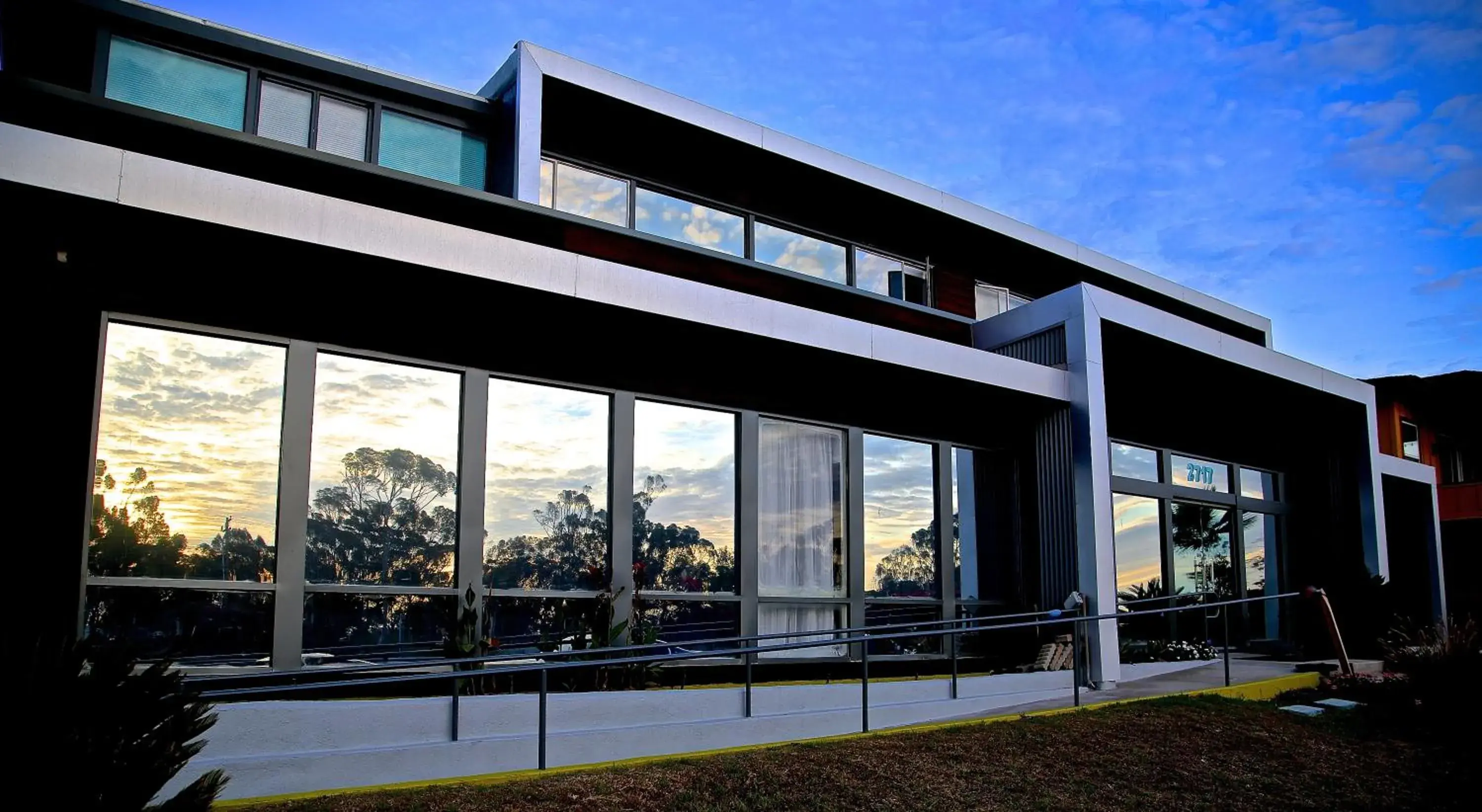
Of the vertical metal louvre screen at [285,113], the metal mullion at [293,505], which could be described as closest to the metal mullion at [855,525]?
the metal mullion at [293,505]

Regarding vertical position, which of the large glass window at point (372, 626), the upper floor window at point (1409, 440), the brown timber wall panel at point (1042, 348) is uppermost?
the upper floor window at point (1409, 440)

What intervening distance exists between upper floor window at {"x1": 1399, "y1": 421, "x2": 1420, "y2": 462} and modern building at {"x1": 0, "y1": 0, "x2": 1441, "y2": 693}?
47.9 ft

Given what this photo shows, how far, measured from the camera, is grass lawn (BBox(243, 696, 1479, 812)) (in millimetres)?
7465

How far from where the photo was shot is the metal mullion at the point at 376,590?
9750 mm

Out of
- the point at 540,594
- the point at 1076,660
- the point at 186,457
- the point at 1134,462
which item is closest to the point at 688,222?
the point at 540,594

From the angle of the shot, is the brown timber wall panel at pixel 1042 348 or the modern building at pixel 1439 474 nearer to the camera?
the brown timber wall panel at pixel 1042 348

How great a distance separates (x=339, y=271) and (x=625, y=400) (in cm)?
344

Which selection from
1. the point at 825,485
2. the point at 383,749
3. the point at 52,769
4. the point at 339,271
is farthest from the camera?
the point at 825,485

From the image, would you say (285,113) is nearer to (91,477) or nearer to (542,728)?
(91,477)

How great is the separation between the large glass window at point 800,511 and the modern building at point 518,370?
0.04 m

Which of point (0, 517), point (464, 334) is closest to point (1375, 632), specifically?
point (464, 334)

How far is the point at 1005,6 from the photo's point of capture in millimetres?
14672

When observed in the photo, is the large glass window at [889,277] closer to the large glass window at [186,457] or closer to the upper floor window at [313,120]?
the upper floor window at [313,120]

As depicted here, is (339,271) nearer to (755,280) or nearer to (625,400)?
(625,400)
